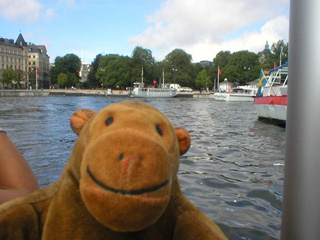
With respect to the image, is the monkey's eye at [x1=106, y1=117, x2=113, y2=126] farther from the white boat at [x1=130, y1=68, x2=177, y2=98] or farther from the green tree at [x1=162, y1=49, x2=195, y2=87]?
the green tree at [x1=162, y1=49, x2=195, y2=87]

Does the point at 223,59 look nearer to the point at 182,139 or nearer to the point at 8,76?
the point at 8,76

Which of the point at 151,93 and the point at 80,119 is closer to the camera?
the point at 80,119

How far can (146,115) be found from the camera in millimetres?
1151

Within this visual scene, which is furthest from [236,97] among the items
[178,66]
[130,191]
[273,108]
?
[130,191]

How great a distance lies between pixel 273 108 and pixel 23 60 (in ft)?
332

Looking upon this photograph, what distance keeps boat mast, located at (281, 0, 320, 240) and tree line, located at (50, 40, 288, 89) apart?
77.5 meters

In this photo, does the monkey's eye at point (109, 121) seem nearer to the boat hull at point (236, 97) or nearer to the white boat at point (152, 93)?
the boat hull at point (236, 97)

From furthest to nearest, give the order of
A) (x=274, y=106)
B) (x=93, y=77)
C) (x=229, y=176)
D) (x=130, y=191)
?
(x=93, y=77)
(x=274, y=106)
(x=229, y=176)
(x=130, y=191)

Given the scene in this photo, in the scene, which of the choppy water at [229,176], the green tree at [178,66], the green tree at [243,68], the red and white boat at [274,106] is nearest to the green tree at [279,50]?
the green tree at [243,68]

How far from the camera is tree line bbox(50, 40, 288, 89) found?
81.5m

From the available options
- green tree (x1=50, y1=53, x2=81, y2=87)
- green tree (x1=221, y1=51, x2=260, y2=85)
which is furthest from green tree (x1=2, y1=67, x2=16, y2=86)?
green tree (x1=221, y1=51, x2=260, y2=85)

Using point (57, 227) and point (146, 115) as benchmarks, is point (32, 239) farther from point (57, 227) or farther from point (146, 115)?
point (146, 115)

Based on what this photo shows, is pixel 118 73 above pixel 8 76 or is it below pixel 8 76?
above

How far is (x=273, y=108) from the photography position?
13.9 metres
